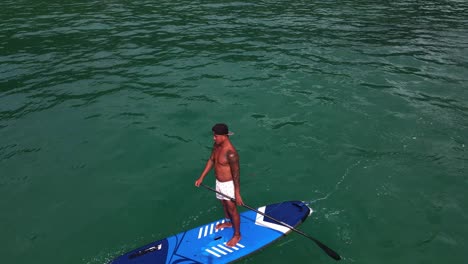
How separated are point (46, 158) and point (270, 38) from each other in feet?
52.5

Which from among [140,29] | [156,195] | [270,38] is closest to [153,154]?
[156,195]

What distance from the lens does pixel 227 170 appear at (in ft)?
22.8

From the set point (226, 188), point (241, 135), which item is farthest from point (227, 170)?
point (241, 135)

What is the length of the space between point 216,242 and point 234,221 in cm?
72

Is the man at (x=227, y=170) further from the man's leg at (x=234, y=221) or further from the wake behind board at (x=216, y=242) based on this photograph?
the wake behind board at (x=216, y=242)

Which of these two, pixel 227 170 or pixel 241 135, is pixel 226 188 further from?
pixel 241 135

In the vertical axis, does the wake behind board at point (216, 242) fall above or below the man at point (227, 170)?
below

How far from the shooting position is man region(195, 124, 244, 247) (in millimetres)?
6660

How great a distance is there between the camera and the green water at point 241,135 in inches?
328

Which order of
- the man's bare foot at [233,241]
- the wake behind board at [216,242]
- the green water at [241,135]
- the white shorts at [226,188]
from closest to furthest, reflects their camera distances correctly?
the white shorts at [226,188] → the wake behind board at [216,242] → the man's bare foot at [233,241] → the green water at [241,135]

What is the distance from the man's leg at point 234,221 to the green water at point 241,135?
70 cm

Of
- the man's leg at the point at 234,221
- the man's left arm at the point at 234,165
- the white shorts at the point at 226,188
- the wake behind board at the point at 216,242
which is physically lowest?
the wake behind board at the point at 216,242

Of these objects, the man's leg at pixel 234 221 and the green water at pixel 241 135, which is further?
the green water at pixel 241 135

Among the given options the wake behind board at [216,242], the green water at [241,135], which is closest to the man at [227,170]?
the wake behind board at [216,242]
